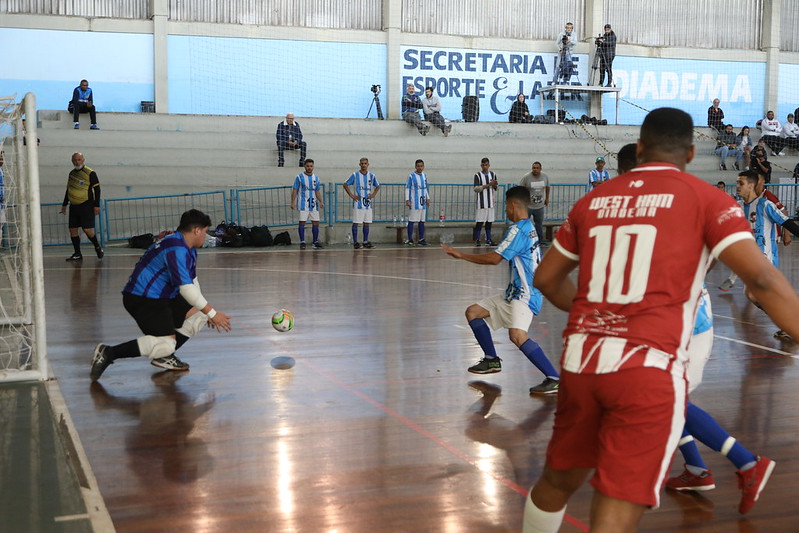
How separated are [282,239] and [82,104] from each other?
6925 millimetres

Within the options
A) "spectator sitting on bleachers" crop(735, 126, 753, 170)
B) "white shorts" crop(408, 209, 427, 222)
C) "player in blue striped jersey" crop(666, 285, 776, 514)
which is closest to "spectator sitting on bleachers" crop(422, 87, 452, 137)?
"white shorts" crop(408, 209, 427, 222)

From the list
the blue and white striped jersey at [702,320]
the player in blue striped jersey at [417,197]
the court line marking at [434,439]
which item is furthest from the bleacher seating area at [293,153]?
the blue and white striped jersey at [702,320]

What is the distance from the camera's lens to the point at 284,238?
19.7m

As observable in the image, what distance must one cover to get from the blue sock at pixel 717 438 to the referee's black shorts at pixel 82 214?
13473 mm

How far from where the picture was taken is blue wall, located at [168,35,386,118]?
2609cm

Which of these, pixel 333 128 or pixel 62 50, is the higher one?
pixel 62 50

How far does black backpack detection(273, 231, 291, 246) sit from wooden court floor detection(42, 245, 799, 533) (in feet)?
30.5

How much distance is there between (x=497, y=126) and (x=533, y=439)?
21.5 metres

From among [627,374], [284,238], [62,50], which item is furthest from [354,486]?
[62,50]

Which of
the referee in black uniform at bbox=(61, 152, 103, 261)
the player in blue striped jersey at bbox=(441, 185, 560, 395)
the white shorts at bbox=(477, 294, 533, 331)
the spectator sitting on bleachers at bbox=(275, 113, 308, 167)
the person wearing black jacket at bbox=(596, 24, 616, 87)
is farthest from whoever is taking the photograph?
the person wearing black jacket at bbox=(596, 24, 616, 87)

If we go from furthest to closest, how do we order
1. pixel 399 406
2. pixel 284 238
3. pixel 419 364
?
pixel 284 238, pixel 419 364, pixel 399 406

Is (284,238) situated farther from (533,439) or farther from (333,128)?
(533,439)

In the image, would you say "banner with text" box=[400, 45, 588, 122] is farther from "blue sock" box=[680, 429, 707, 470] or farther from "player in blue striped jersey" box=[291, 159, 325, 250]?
"blue sock" box=[680, 429, 707, 470]

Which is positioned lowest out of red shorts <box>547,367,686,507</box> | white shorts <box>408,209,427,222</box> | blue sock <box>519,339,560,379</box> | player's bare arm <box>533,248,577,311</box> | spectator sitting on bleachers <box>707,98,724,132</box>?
blue sock <box>519,339,560,379</box>
